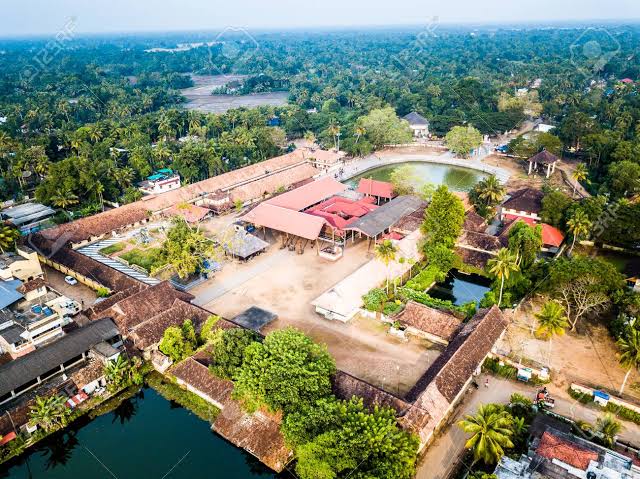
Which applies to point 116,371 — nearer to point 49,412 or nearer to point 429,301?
point 49,412

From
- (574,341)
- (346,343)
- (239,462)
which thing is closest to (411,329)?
(346,343)

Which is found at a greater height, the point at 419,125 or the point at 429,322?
the point at 419,125

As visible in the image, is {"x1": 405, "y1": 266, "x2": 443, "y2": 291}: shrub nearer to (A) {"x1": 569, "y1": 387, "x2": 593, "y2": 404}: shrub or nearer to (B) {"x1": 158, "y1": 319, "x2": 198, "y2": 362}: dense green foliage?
(A) {"x1": 569, "y1": 387, "x2": 593, "y2": 404}: shrub

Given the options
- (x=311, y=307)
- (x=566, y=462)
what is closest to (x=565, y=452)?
(x=566, y=462)

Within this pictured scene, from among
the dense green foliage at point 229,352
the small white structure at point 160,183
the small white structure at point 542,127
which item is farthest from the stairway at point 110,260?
the small white structure at point 542,127

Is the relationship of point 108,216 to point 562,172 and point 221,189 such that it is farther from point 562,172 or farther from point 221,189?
point 562,172

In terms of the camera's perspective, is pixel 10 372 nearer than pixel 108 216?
Yes
